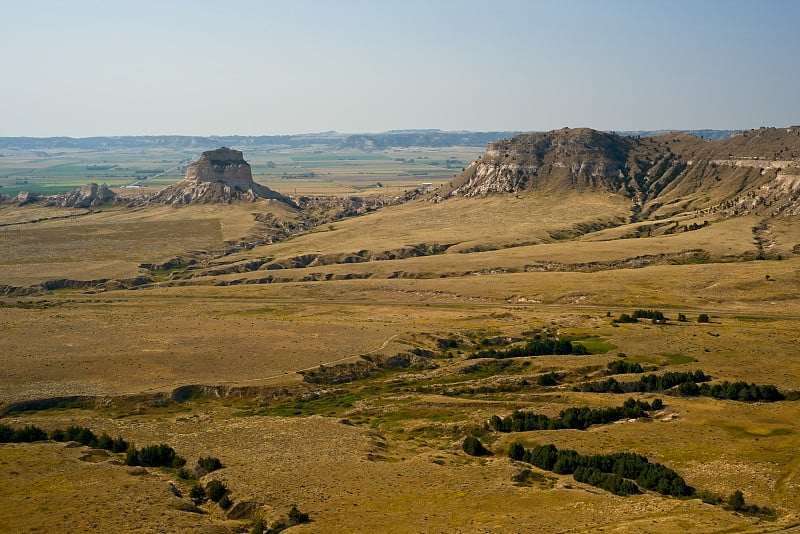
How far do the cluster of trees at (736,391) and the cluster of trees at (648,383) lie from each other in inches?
95.0

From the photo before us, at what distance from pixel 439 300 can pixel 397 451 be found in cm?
8712

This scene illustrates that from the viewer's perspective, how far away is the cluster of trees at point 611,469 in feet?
221

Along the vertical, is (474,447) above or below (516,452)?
below

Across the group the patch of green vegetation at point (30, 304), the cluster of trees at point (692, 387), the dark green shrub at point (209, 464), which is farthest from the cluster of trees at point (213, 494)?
the patch of green vegetation at point (30, 304)

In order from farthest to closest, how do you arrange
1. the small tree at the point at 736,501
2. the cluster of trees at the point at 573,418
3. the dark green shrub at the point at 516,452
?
the cluster of trees at the point at 573,418
the dark green shrub at the point at 516,452
the small tree at the point at 736,501

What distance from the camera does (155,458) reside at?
3000 inches

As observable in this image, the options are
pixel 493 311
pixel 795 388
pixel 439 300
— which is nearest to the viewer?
pixel 795 388

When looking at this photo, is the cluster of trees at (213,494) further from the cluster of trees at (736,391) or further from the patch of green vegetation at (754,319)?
the patch of green vegetation at (754,319)

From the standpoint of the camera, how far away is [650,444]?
79.2 m

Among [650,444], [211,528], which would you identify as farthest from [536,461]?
[211,528]

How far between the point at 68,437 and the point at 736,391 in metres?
81.6

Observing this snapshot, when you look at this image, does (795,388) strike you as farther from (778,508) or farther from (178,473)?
(178,473)

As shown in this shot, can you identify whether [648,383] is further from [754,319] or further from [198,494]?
[198,494]

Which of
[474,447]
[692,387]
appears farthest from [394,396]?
[692,387]
